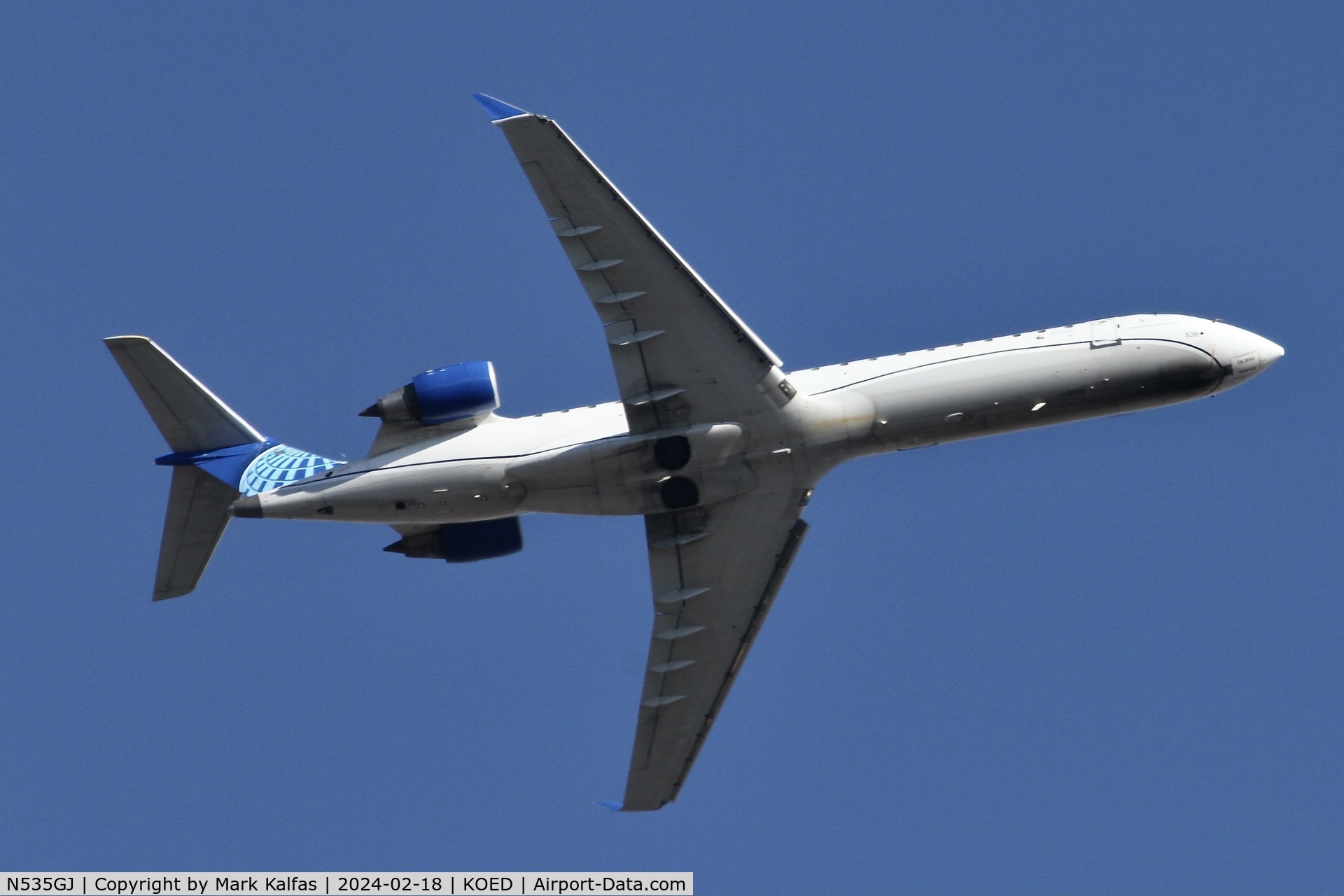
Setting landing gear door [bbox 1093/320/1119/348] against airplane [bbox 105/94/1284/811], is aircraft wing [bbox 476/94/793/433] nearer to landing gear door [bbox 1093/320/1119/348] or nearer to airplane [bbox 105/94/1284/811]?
airplane [bbox 105/94/1284/811]

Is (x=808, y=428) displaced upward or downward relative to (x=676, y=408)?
downward

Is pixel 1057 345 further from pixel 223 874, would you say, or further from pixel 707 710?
pixel 223 874

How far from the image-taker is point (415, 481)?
3412cm

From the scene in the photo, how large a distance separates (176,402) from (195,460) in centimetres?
146

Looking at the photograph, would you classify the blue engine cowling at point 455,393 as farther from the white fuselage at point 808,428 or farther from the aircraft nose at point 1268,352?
the aircraft nose at point 1268,352

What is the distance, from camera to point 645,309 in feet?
108

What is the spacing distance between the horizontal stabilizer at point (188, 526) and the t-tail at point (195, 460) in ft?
0.06

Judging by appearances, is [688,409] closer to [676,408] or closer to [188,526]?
[676,408]

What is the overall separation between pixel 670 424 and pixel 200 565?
12.2 meters

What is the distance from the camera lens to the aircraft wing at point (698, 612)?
36188 mm

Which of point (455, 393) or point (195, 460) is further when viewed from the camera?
point (195, 460)

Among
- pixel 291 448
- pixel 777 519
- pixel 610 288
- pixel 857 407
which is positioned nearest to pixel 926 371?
pixel 857 407

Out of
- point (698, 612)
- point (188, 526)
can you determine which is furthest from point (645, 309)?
point (188, 526)

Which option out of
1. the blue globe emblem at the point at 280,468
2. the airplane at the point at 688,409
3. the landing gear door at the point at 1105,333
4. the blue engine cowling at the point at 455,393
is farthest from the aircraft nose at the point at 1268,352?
the blue globe emblem at the point at 280,468
